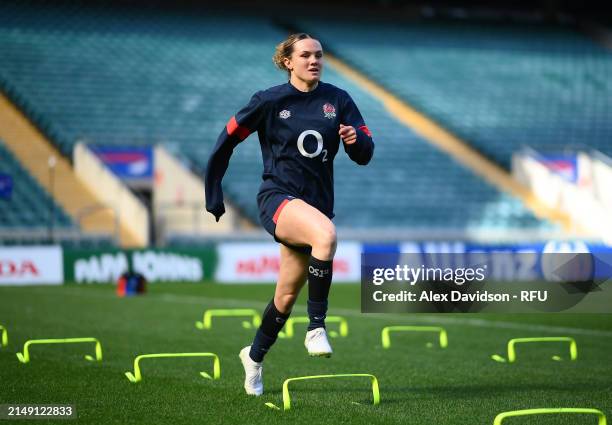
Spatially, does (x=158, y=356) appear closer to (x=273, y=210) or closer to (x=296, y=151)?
(x=273, y=210)

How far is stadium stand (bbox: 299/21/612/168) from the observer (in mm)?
31000

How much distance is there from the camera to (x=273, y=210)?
6121 mm

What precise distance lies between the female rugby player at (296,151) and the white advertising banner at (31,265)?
48.5 ft

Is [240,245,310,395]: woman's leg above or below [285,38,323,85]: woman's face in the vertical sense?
below

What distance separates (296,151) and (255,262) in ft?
53.2

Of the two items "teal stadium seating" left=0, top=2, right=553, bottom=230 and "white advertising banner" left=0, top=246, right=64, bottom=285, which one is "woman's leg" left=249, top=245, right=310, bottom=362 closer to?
"white advertising banner" left=0, top=246, right=64, bottom=285

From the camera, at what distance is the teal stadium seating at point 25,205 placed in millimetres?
23000

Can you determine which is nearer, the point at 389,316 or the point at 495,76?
the point at 389,316

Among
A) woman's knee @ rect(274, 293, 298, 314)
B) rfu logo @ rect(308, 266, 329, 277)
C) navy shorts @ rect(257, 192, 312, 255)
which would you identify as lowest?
woman's knee @ rect(274, 293, 298, 314)

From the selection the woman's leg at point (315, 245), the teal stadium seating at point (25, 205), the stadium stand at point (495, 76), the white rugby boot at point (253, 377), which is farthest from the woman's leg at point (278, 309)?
the stadium stand at point (495, 76)

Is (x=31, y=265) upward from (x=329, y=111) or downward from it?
downward

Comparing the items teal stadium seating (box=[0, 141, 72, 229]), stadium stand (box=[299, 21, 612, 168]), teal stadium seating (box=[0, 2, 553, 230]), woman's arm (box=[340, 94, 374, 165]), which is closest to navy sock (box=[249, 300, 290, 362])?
woman's arm (box=[340, 94, 374, 165])

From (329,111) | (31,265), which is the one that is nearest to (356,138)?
(329,111)

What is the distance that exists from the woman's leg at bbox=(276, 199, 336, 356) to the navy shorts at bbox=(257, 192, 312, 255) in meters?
0.04
